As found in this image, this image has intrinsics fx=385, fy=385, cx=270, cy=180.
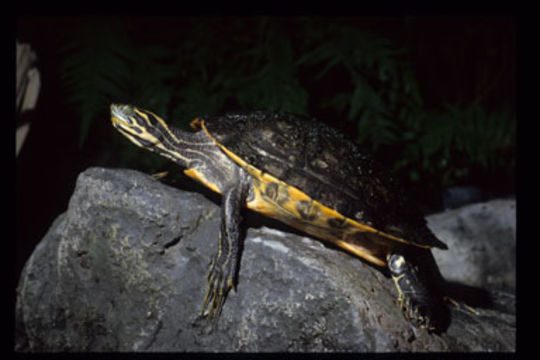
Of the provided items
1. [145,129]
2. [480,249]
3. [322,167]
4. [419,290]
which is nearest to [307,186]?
[322,167]

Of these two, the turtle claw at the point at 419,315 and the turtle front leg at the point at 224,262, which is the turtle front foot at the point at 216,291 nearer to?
the turtle front leg at the point at 224,262

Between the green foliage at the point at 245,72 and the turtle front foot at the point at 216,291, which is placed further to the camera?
the green foliage at the point at 245,72

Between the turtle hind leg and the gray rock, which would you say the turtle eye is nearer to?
the turtle hind leg

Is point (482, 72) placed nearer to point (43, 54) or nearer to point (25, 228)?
point (43, 54)

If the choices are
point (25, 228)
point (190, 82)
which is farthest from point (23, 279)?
point (190, 82)

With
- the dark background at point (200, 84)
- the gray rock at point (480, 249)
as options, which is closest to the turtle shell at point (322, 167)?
the dark background at point (200, 84)

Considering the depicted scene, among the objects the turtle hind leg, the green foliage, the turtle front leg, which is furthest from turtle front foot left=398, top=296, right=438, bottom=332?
the green foliage
